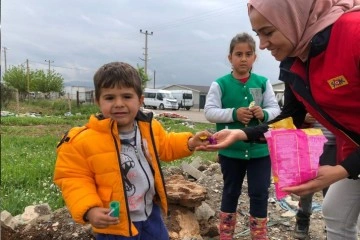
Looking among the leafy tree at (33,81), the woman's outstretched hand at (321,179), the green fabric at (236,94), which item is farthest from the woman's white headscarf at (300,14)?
the leafy tree at (33,81)

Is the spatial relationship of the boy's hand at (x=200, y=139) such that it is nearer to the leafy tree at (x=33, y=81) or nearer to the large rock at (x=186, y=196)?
the large rock at (x=186, y=196)

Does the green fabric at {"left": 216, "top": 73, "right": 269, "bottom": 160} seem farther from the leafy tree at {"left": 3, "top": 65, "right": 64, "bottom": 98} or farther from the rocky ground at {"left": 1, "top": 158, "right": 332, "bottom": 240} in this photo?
the leafy tree at {"left": 3, "top": 65, "right": 64, "bottom": 98}

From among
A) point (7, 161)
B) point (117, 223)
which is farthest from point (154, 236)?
point (7, 161)

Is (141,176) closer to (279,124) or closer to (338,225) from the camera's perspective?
(279,124)

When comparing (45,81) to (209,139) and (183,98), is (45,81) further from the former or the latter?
(209,139)

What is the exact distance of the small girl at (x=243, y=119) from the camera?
10.4 ft

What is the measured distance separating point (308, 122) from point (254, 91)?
52 cm

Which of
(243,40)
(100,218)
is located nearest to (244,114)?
(243,40)

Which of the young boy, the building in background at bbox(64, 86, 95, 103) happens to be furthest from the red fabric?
the building in background at bbox(64, 86, 95, 103)

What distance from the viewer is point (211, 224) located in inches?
154

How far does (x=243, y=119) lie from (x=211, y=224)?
1.28 meters

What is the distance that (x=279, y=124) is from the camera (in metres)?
2.17

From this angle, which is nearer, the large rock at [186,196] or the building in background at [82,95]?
the large rock at [186,196]

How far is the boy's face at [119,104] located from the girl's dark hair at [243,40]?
4.46ft
